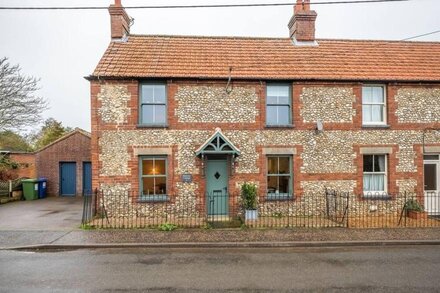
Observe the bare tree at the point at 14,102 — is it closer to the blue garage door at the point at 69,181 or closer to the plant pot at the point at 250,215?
the blue garage door at the point at 69,181

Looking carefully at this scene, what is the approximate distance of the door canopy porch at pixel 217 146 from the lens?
12.6 m

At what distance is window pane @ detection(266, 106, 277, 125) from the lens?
45.6 ft

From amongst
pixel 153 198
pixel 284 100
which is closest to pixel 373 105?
pixel 284 100

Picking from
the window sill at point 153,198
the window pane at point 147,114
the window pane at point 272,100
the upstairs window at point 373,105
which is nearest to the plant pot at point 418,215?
the upstairs window at point 373,105

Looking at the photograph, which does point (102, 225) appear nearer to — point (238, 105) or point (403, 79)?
point (238, 105)

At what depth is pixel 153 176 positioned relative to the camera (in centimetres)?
1329

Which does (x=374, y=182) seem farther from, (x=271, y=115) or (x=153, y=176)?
(x=153, y=176)

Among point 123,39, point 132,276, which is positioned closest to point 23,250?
point 132,276

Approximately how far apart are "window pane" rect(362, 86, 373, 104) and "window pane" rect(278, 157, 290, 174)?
456cm

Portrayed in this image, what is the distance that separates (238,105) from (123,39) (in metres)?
7.05

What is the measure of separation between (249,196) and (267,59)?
689cm

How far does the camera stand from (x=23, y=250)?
8.89 m

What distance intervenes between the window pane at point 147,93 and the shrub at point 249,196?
552 cm

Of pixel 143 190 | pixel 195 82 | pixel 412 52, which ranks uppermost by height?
pixel 412 52
